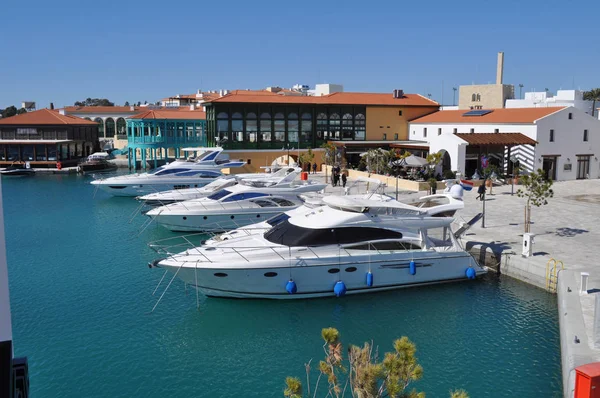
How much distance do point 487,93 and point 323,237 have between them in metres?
54.2

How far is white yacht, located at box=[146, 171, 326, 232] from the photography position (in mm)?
28953

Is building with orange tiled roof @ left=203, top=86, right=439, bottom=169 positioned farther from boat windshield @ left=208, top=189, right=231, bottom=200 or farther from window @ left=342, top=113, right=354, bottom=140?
boat windshield @ left=208, top=189, right=231, bottom=200

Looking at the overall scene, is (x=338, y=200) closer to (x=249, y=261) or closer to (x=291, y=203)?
(x=249, y=261)

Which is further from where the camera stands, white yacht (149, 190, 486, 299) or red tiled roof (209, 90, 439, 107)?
red tiled roof (209, 90, 439, 107)

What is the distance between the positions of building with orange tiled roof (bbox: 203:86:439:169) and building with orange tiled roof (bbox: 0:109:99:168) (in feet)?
78.1

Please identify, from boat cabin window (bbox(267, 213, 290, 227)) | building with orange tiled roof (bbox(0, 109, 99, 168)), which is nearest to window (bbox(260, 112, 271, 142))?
building with orange tiled roof (bbox(0, 109, 99, 168))

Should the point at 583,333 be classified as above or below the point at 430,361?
above

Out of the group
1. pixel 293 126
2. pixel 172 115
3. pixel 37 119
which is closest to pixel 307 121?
pixel 293 126

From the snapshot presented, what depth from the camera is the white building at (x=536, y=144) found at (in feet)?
135

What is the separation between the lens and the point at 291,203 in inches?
1183

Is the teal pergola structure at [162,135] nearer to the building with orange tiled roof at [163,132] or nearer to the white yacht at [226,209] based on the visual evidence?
the building with orange tiled roof at [163,132]

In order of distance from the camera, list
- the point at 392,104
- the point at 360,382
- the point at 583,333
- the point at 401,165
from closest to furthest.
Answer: the point at 360,382
the point at 583,333
the point at 401,165
the point at 392,104

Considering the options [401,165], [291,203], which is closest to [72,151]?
[401,165]

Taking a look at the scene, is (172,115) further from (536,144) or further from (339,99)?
(536,144)
